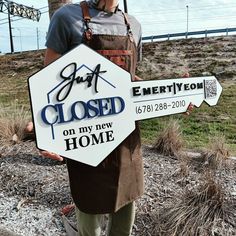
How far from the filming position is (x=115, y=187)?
6.05 feet

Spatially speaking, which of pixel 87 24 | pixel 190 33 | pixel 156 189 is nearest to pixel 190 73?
pixel 156 189

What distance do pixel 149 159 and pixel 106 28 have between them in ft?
7.85

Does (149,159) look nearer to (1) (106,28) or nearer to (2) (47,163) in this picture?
(2) (47,163)

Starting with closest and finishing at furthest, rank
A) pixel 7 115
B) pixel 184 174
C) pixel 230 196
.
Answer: pixel 230 196 < pixel 184 174 < pixel 7 115

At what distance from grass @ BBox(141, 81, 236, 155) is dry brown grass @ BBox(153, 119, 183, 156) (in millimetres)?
909

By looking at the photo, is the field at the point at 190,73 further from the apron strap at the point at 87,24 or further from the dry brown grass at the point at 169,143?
the apron strap at the point at 87,24

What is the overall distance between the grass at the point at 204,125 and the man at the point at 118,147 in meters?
3.34

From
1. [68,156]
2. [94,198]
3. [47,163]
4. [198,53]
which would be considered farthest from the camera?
[198,53]

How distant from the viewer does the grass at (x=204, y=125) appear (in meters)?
5.63

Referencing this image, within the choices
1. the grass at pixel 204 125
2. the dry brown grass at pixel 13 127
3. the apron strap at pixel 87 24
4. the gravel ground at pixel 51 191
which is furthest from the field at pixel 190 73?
the apron strap at pixel 87 24

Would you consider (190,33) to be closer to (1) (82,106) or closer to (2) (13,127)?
(2) (13,127)

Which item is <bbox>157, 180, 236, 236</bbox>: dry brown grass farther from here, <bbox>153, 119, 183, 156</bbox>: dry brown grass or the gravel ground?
<bbox>153, 119, 183, 156</bbox>: dry brown grass

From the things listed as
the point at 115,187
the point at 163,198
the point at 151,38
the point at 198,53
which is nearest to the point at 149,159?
the point at 163,198

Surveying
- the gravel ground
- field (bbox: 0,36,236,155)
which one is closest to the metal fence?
field (bbox: 0,36,236,155)
